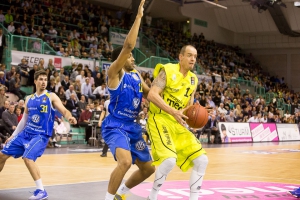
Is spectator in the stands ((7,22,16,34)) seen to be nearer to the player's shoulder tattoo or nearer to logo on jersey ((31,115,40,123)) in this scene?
logo on jersey ((31,115,40,123))

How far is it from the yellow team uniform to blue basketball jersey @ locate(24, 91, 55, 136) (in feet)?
5.94

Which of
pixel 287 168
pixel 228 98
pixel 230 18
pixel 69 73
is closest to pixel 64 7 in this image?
pixel 69 73

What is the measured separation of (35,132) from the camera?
694 centimetres

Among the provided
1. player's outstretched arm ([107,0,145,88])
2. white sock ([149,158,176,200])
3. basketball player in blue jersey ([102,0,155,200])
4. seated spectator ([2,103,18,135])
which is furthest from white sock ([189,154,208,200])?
seated spectator ([2,103,18,135])

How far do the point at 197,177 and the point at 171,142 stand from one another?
0.51m

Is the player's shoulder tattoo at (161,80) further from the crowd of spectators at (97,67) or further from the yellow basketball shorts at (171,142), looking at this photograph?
the crowd of spectators at (97,67)

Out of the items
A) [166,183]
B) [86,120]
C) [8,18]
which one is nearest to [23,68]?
[86,120]

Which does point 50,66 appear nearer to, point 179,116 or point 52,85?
point 52,85


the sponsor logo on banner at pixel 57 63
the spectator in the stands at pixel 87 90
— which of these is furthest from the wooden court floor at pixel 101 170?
the sponsor logo on banner at pixel 57 63

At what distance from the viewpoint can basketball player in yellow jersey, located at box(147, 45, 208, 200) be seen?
18.2 feet

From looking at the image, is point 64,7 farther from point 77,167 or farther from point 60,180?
point 60,180

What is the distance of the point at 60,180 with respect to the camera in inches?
335

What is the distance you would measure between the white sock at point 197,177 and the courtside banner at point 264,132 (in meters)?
17.8

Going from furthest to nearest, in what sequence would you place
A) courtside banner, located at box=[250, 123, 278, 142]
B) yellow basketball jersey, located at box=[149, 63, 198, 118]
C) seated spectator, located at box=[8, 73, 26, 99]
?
courtside banner, located at box=[250, 123, 278, 142], seated spectator, located at box=[8, 73, 26, 99], yellow basketball jersey, located at box=[149, 63, 198, 118]
